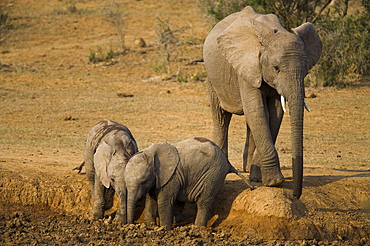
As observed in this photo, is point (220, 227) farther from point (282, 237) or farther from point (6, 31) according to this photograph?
point (6, 31)

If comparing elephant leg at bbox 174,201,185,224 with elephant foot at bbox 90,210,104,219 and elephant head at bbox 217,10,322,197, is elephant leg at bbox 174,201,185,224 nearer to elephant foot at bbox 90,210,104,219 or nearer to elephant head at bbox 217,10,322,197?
elephant foot at bbox 90,210,104,219

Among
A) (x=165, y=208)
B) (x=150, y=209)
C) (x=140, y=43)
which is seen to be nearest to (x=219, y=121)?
(x=150, y=209)

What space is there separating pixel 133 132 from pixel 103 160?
5667 millimetres

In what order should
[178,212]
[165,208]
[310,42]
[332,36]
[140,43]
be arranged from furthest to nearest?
[140,43] < [332,36] < [310,42] < [178,212] < [165,208]

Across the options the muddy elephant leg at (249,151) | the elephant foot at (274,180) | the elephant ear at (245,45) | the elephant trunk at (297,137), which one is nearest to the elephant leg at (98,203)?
the elephant foot at (274,180)

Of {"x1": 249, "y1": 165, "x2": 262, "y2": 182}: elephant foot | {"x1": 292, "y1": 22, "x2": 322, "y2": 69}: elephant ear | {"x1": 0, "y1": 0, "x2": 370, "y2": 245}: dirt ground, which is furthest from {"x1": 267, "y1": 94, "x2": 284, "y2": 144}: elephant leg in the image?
{"x1": 0, "y1": 0, "x2": 370, "y2": 245}: dirt ground

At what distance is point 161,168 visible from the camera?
22.3 feet

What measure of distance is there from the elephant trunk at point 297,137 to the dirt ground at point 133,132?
1.67 ft

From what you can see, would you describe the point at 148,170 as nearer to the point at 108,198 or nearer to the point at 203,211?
the point at 203,211

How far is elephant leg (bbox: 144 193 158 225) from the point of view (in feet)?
23.0

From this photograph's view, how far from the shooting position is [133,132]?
12.7m

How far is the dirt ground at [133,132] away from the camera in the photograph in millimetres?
6824

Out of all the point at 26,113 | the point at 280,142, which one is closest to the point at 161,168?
the point at 280,142

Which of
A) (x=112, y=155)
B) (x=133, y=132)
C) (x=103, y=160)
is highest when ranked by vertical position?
(x=112, y=155)
